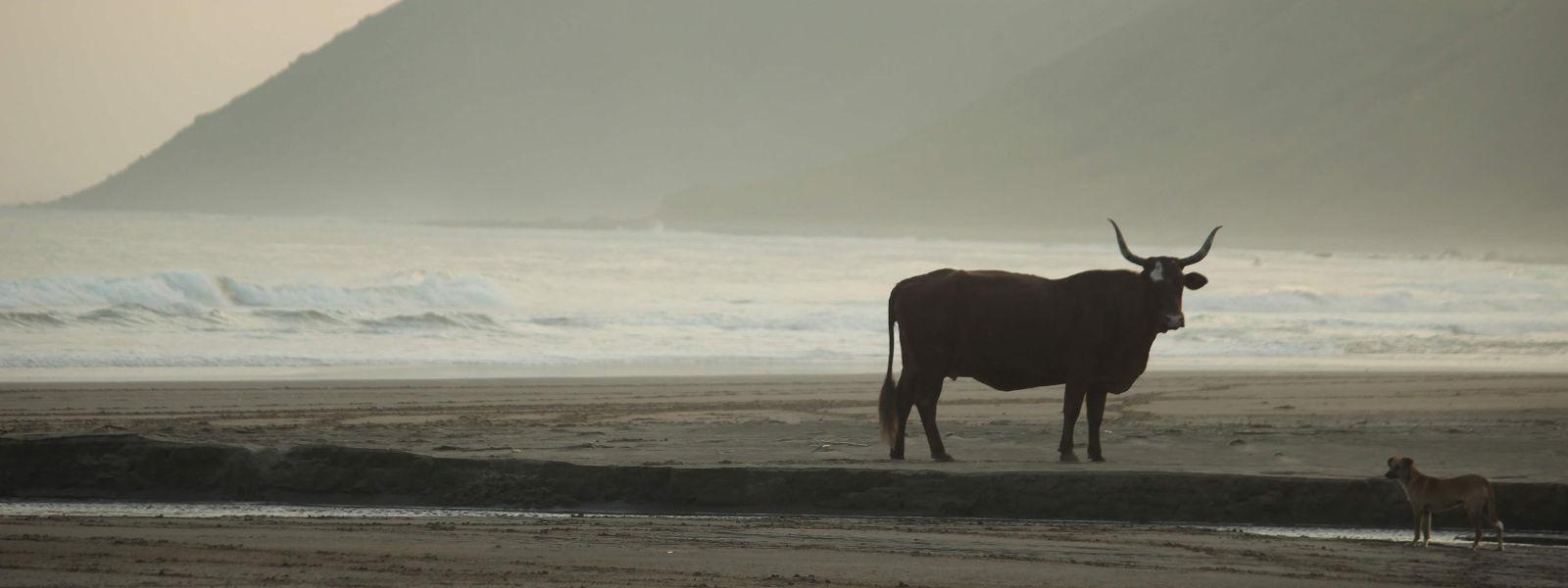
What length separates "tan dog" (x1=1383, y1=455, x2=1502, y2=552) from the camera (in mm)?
10430

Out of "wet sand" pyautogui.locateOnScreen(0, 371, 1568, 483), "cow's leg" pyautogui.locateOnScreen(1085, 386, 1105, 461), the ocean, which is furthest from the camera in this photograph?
the ocean

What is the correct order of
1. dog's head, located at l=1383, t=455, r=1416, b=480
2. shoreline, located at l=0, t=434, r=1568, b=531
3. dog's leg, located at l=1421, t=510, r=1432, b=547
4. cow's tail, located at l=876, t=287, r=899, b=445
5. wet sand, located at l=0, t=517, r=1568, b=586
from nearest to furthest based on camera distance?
1. wet sand, located at l=0, t=517, r=1568, b=586
2. dog's leg, located at l=1421, t=510, r=1432, b=547
3. dog's head, located at l=1383, t=455, r=1416, b=480
4. shoreline, located at l=0, t=434, r=1568, b=531
5. cow's tail, located at l=876, t=287, r=899, b=445

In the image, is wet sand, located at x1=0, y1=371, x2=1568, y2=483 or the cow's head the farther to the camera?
the cow's head

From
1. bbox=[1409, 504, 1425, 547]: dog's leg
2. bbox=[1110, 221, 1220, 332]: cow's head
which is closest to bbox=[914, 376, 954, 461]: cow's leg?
bbox=[1110, 221, 1220, 332]: cow's head

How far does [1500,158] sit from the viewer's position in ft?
508

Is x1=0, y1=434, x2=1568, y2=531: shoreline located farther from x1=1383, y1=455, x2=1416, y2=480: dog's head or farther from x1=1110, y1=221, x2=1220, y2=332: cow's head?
x1=1110, y1=221, x2=1220, y2=332: cow's head

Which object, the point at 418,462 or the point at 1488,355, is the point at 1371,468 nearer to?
the point at 418,462

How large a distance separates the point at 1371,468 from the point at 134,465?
7970 mm

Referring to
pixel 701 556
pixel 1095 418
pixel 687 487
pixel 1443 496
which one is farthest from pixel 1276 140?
pixel 701 556

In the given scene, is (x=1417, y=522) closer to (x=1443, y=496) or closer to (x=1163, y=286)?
(x=1443, y=496)

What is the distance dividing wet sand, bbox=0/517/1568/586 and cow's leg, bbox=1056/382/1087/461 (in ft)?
5.85

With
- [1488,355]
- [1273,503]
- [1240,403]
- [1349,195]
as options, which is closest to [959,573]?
[1273,503]

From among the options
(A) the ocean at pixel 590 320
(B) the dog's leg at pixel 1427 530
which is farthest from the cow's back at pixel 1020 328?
(A) the ocean at pixel 590 320

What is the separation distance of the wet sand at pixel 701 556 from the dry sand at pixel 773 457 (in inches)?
1.1
